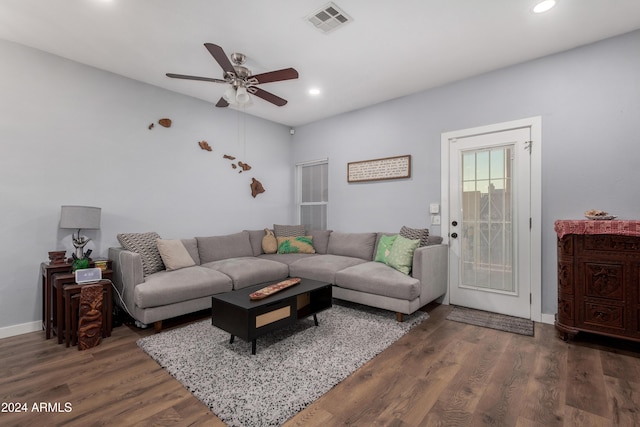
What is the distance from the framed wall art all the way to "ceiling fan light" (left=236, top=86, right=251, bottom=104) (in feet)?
6.99

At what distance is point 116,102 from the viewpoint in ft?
11.1

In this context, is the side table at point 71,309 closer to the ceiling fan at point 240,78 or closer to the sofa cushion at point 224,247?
the sofa cushion at point 224,247

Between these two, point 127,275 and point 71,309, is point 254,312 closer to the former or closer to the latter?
point 127,275

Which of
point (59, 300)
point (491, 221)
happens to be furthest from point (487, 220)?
Result: point (59, 300)

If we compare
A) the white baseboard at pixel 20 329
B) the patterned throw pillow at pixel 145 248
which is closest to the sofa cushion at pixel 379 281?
the patterned throw pillow at pixel 145 248

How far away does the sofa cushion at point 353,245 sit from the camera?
4.08 m

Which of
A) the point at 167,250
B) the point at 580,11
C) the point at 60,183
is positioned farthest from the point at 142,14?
the point at 580,11

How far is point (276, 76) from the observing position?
263cm

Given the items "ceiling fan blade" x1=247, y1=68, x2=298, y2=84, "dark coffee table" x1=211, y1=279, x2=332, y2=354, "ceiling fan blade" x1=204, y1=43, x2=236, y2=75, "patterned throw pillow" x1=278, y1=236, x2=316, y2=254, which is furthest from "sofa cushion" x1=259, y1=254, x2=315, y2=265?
"ceiling fan blade" x1=204, y1=43, x2=236, y2=75

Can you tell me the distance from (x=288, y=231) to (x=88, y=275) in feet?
8.79

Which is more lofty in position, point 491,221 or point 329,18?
point 329,18

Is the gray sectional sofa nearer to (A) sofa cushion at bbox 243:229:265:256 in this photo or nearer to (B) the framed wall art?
(A) sofa cushion at bbox 243:229:265:256

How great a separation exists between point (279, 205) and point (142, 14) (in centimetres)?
333

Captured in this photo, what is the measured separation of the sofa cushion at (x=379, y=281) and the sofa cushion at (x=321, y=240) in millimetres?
1172
